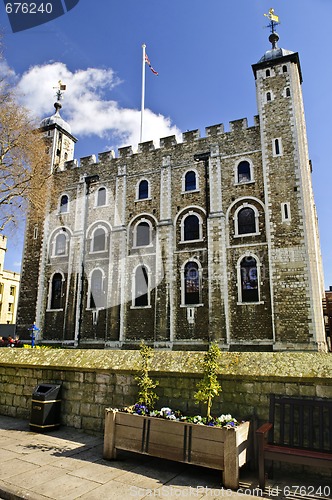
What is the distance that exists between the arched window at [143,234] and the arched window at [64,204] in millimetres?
6602

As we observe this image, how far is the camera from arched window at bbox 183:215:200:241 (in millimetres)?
20953

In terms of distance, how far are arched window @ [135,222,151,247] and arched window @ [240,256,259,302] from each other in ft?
21.1

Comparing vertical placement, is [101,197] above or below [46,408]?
above

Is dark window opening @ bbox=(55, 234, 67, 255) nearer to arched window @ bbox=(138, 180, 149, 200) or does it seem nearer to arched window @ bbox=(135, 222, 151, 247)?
arched window @ bbox=(135, 222, 151, 247)

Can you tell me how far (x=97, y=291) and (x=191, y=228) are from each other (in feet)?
25.2

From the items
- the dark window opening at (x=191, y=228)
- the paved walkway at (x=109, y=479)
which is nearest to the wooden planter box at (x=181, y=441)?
the paved walkway at (x=109, y=479)

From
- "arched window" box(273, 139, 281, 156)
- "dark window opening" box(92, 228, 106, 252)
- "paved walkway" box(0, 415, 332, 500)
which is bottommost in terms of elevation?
"paved walkway" box(0, 415, 332, 500)

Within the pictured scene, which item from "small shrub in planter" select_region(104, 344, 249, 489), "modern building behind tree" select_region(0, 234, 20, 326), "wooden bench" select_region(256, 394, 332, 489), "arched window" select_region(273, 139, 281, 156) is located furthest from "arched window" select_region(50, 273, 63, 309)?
"modern building behind tree" select_region(0, 234, 20, 326)

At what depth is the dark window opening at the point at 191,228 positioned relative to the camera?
21.0m

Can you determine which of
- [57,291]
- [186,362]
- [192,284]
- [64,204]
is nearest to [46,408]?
[186,362]

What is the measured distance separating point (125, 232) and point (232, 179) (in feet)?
25.4

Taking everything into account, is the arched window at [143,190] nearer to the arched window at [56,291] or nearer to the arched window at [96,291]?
the arched window at [96,291]

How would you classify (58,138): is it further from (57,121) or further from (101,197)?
(101,197)

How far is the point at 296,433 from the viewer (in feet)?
16.0
